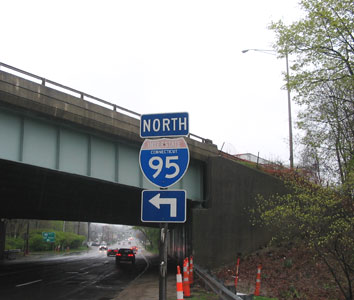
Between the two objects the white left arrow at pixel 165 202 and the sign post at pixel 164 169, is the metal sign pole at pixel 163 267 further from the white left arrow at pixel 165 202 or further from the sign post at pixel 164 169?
the white left arrow at pixel 165 202

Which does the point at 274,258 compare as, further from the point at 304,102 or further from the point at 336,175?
the point at 304,102

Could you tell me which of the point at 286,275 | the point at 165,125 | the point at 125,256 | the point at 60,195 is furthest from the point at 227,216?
the point at 165,125

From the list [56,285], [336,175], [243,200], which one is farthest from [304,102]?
[56,285]

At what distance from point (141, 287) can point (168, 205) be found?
1232 cm

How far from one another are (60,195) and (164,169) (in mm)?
21298

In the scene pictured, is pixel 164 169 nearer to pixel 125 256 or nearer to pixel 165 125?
pixel 165 125

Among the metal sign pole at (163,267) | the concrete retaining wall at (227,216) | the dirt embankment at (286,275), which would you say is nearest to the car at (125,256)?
the concrete retaining wall at (227,216)

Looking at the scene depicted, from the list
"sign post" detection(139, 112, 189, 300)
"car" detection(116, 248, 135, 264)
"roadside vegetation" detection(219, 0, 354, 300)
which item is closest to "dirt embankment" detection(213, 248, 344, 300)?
"roadside vegetation" detection(219, 0, 354, 300)

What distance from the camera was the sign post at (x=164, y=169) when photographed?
557cm

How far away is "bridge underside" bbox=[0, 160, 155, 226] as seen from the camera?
64.4ft

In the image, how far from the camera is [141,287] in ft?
54.6

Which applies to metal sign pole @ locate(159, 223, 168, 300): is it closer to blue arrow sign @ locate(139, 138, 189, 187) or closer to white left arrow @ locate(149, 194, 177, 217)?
white left arrow @ locate(149, 194, 177, 217)

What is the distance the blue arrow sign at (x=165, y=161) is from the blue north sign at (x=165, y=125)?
0.18m

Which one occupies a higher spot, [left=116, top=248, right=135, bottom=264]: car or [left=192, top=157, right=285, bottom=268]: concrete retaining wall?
[left=192, top=157, right=285, bottom=268]: concrete retaining wall
